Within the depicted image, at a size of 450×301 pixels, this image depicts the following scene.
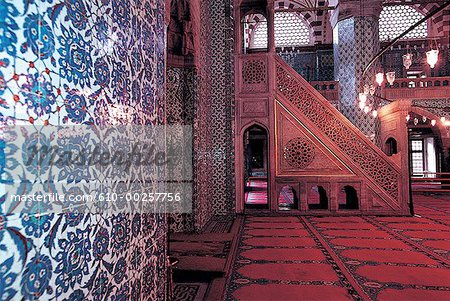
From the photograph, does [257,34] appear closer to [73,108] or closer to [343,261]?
Answer: [343,261]

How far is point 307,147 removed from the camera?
6.57 metres

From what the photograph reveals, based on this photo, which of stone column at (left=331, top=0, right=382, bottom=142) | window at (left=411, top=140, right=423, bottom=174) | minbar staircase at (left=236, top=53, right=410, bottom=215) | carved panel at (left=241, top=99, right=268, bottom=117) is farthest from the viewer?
window at (left=411, top=140, right=423, bottom=174)

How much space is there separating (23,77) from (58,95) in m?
0.11

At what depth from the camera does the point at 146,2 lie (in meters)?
1.38

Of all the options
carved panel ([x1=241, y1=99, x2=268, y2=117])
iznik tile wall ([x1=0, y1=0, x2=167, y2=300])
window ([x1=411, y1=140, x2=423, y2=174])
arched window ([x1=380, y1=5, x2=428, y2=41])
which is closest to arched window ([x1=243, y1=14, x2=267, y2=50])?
arched window ([x1=380, y1=5, x2=428, y2=41])

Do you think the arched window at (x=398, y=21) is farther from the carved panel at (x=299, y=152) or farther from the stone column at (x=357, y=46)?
A: the carved panel at (x=299, y=152)

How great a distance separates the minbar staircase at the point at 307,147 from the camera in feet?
21.2

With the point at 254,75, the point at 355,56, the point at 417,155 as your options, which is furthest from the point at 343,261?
the point at 417,155

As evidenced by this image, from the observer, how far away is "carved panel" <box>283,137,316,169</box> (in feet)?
21.5

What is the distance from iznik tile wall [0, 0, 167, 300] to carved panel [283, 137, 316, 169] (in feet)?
17.9

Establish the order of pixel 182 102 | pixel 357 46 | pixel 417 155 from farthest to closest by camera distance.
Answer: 1. pixel 417 155
2. pixel 357 46
3. pixel 182 102

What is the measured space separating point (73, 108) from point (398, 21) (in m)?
17.6

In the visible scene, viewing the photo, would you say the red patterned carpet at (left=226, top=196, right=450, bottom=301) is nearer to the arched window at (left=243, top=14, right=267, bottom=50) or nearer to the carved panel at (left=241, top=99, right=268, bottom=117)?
the carved panel at (left=241, top=99, right=268, bottom=117)

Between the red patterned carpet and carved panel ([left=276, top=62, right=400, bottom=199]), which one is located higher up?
carved panel ([left=276, top=62, right=400, bottom=199])
